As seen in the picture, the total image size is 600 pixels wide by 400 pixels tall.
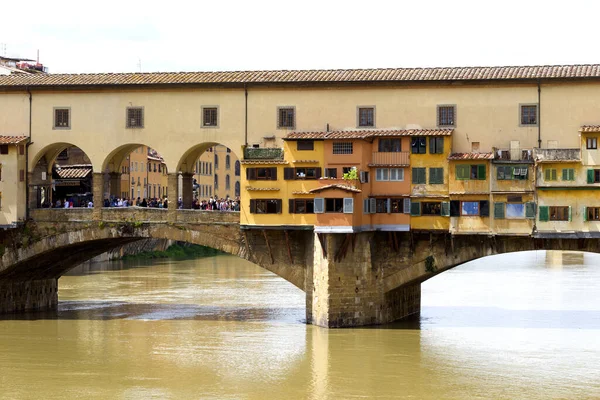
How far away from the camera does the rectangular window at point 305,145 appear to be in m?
41.0

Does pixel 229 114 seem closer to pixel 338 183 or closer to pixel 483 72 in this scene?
pixel 338 183

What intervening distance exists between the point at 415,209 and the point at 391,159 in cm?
184

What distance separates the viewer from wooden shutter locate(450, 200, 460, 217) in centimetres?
4034

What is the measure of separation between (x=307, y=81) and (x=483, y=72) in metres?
5.86

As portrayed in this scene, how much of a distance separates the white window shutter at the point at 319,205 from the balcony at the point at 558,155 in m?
7.00

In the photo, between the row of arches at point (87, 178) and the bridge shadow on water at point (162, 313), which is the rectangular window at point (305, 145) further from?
the bridge shadow on water at point (162, 313)

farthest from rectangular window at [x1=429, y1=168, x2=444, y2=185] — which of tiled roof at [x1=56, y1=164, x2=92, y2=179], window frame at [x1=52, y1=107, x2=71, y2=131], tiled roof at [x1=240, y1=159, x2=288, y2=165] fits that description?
tiled roof at [x1=56, y1=164, x2=92, y2=179]

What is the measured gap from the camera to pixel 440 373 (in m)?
34.1

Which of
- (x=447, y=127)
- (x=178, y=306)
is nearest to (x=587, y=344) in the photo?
(x=447, y=127)

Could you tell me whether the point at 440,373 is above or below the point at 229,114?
below

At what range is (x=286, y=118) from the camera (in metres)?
42.2

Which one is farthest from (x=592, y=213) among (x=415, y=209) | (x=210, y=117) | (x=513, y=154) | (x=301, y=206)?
(x=210, y=117)

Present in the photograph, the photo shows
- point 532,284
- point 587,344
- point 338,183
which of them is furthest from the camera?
point 532,284

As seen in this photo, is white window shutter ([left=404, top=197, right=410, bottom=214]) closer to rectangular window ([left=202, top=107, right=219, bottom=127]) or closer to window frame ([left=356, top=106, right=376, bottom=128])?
window frame ([left=356, top=106, right=376, bottom=128])
